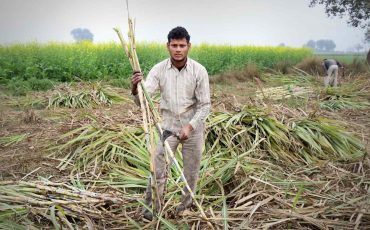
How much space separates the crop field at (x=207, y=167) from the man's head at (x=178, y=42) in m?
0.98

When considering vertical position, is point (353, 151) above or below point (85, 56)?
below

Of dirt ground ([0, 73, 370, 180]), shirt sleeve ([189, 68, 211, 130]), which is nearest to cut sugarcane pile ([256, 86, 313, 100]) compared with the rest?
dirt ground ([0, 73, 370, 180])

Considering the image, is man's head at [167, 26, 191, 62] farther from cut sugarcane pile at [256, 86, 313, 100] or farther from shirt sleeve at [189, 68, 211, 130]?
cut sugarcane pile at [256, 86, 313, 100]

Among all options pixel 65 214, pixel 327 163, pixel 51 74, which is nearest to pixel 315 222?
pixel 327 163

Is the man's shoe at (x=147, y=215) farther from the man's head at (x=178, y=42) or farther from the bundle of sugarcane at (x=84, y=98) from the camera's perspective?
the bundle of sugarcane at (x=84, y=98)

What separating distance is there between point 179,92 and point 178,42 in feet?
Answer: 1.07

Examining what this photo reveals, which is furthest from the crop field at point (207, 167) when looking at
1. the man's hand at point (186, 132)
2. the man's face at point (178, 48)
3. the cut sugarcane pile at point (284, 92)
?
the man's face at point (178, 48)

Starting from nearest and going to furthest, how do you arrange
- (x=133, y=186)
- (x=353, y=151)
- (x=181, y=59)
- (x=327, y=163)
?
(x=181, y=59) < (x=133, y=186) < (x=327, y=163) < (x=353, y=151)

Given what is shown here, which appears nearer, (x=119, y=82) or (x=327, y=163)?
(x=327, y=163)

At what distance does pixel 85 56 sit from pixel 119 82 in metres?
2.38

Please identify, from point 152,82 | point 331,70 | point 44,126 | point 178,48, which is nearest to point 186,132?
point 152,82

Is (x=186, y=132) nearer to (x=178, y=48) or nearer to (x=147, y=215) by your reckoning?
(x=178, y=48)

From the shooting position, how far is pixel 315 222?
2549mm

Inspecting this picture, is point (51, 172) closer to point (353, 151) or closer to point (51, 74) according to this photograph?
point (353, 151)
